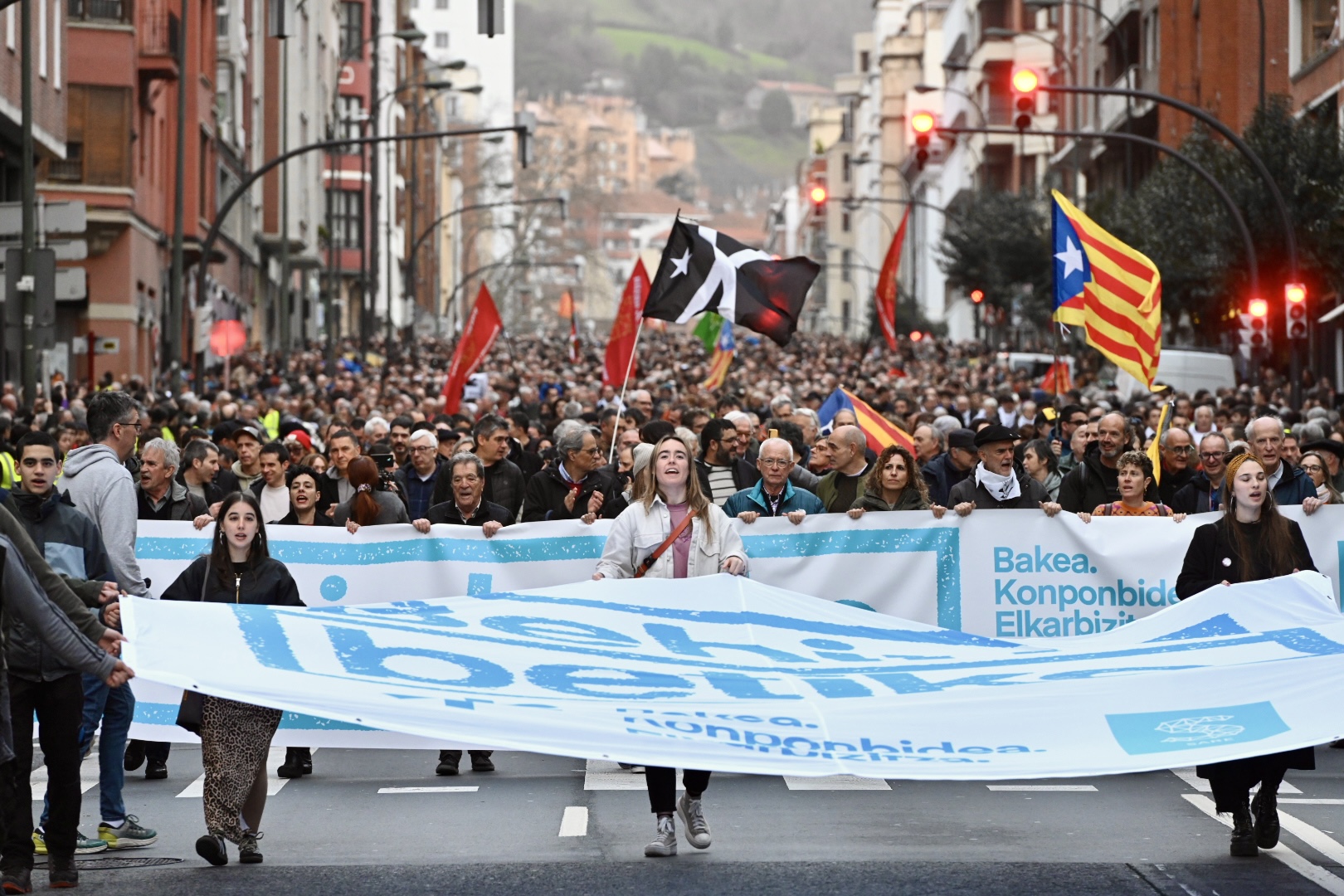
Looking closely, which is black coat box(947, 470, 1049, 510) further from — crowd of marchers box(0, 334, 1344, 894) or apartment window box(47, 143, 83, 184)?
apartment window box(47, 143, 83, 184)

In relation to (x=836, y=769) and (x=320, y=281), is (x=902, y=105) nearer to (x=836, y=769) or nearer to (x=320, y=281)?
(x=320, y=281)

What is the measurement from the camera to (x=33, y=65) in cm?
3569

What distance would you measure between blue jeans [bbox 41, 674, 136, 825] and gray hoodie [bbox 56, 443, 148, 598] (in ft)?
1.54

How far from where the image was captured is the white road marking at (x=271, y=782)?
459 inches

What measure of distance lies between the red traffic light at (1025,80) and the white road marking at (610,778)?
625 inches

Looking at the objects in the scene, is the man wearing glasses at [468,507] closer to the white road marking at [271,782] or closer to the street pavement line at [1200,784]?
the white road marking at [271,782]

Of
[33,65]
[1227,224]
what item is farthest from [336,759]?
[1227,224]

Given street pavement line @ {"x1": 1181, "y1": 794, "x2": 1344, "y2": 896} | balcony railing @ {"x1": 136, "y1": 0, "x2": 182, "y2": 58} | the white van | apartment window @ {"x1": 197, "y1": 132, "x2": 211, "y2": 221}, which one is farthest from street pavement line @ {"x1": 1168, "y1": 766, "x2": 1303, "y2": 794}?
apartment window @ {"x1": 197, "y1": 132, "x2": 211, "y2": 221}

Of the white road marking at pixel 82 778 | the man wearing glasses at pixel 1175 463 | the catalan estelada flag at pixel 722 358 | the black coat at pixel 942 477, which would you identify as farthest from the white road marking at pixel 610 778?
the catalan estelada flag at pixel 722 358

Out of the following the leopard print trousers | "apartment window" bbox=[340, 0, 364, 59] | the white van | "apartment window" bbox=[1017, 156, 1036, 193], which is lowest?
the leopard print trousers

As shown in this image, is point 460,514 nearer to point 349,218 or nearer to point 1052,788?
point 1052,788

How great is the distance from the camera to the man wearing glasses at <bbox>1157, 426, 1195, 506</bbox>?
52.5ft

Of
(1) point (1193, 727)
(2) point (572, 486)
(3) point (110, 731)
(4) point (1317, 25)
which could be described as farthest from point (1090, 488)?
(4) point (1317, 25)

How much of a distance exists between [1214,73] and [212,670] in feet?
158
